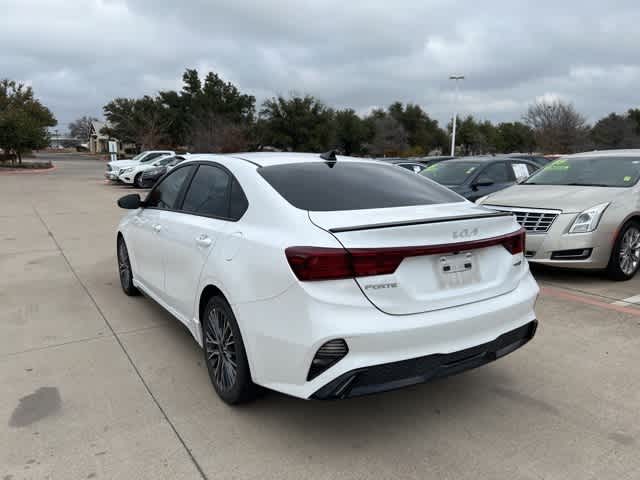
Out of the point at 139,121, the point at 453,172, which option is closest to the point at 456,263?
the point at 453,172

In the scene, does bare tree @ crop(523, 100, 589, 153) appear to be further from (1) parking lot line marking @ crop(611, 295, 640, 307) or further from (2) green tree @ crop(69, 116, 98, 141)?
(2) green tree @ crop(69, 116, 98, 141)

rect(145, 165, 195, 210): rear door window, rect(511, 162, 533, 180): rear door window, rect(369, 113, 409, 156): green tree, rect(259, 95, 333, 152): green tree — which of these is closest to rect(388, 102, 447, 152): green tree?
rect(369, 113, 409, 156): green tree

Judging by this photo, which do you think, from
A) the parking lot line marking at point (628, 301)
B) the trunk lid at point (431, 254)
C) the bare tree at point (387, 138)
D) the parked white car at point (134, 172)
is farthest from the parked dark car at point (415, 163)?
the bare tree at point (387, 138)

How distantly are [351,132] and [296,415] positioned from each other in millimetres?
63054

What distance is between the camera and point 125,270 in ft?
18.2

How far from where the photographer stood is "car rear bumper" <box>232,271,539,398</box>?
247 centimetres

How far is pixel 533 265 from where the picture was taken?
7.04 meters

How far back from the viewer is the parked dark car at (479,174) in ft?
31.3

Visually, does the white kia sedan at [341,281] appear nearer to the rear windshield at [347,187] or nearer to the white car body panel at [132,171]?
the rear windshield at [347,187]

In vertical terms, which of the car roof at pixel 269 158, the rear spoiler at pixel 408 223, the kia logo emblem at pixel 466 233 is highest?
the car roof at pixel 269 158

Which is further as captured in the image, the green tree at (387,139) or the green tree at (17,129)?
the green tree at (387,139)

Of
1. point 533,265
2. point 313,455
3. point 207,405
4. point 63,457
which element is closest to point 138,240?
point 207,405

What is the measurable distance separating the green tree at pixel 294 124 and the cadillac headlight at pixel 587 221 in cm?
4949

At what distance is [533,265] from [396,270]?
5138 mm
